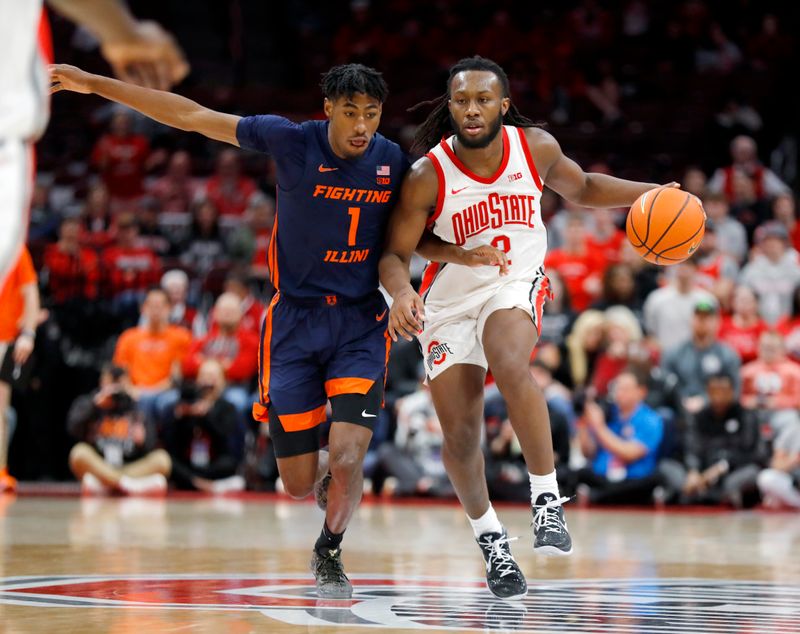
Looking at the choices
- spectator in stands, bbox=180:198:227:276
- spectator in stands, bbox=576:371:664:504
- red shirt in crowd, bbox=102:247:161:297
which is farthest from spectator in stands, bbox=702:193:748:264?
red shirt in crowd, bbox=102:247:161:297

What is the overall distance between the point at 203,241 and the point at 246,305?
5.44 feet

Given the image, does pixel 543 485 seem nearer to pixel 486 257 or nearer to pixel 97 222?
pixel 486 257

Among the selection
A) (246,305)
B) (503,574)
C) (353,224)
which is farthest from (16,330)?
(503,574)

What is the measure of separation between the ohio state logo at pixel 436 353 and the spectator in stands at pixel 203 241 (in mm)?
8298

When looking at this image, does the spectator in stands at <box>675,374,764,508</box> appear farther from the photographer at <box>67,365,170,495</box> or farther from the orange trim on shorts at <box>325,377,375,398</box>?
the orange trim on shorts at <box>325,377,375,398</box>

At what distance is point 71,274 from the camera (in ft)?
43.0

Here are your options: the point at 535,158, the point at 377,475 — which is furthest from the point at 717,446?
the point at 535,158

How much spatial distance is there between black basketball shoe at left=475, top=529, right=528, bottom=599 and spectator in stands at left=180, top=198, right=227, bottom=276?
8.64 metres

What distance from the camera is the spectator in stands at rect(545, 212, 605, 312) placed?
12.1m

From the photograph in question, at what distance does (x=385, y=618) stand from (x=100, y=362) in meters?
8.47

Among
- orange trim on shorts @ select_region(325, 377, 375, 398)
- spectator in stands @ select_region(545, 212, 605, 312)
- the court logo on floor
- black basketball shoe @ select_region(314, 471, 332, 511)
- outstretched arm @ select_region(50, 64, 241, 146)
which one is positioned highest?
spectator in stands @ select_region(545, 212, 605, 312)

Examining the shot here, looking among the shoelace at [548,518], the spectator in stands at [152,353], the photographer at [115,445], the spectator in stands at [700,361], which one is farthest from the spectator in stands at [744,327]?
the shoelace at [548,518]

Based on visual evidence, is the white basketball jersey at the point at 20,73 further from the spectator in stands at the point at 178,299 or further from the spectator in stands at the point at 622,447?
the spectator in stands at the point at 178,299

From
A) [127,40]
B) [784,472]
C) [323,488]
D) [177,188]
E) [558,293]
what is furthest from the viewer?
[177,188]
